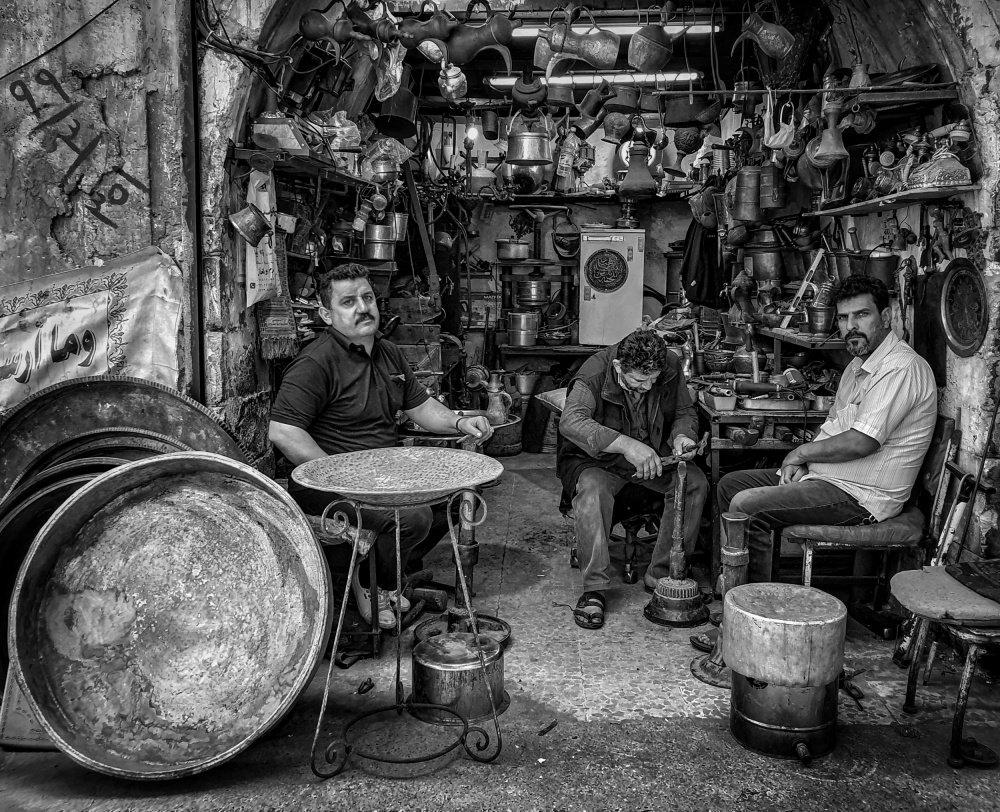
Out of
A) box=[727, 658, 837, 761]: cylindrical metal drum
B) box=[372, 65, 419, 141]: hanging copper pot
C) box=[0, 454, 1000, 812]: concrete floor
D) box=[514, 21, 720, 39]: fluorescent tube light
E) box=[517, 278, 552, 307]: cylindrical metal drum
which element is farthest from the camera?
box=[517, 278, 552, 307]: cylindrical metal drum

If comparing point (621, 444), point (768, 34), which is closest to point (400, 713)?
point (621, 444)

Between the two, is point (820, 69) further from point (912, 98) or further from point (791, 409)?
point (791, 409)

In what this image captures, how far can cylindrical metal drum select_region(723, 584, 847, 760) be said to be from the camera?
298cm

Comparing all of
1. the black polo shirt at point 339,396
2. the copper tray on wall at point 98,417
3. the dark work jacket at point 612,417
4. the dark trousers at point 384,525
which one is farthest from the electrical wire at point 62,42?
the dark work jacket at point 612,417

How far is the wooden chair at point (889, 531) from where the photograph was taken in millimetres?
3967

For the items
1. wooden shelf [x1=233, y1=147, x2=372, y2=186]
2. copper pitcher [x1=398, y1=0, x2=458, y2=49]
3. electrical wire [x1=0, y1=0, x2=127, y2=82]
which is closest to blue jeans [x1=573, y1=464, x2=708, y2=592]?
wooden shelf [x1=233, y1=147, x2=372, y2=186]

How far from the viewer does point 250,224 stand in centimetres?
437

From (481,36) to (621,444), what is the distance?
261cm

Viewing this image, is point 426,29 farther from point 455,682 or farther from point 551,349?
point 551,349

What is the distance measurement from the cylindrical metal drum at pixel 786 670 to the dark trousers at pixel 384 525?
153cm

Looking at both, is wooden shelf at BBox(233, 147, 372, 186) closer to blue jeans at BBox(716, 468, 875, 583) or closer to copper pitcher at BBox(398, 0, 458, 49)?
copper pitcher at BBox(398, 0, 458, 49)

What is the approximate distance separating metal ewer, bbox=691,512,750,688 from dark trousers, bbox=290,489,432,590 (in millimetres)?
1400

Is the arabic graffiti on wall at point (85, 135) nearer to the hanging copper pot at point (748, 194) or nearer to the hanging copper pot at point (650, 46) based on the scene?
the hanging copper pot at point (650, 46)

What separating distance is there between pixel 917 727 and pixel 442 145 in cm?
750
